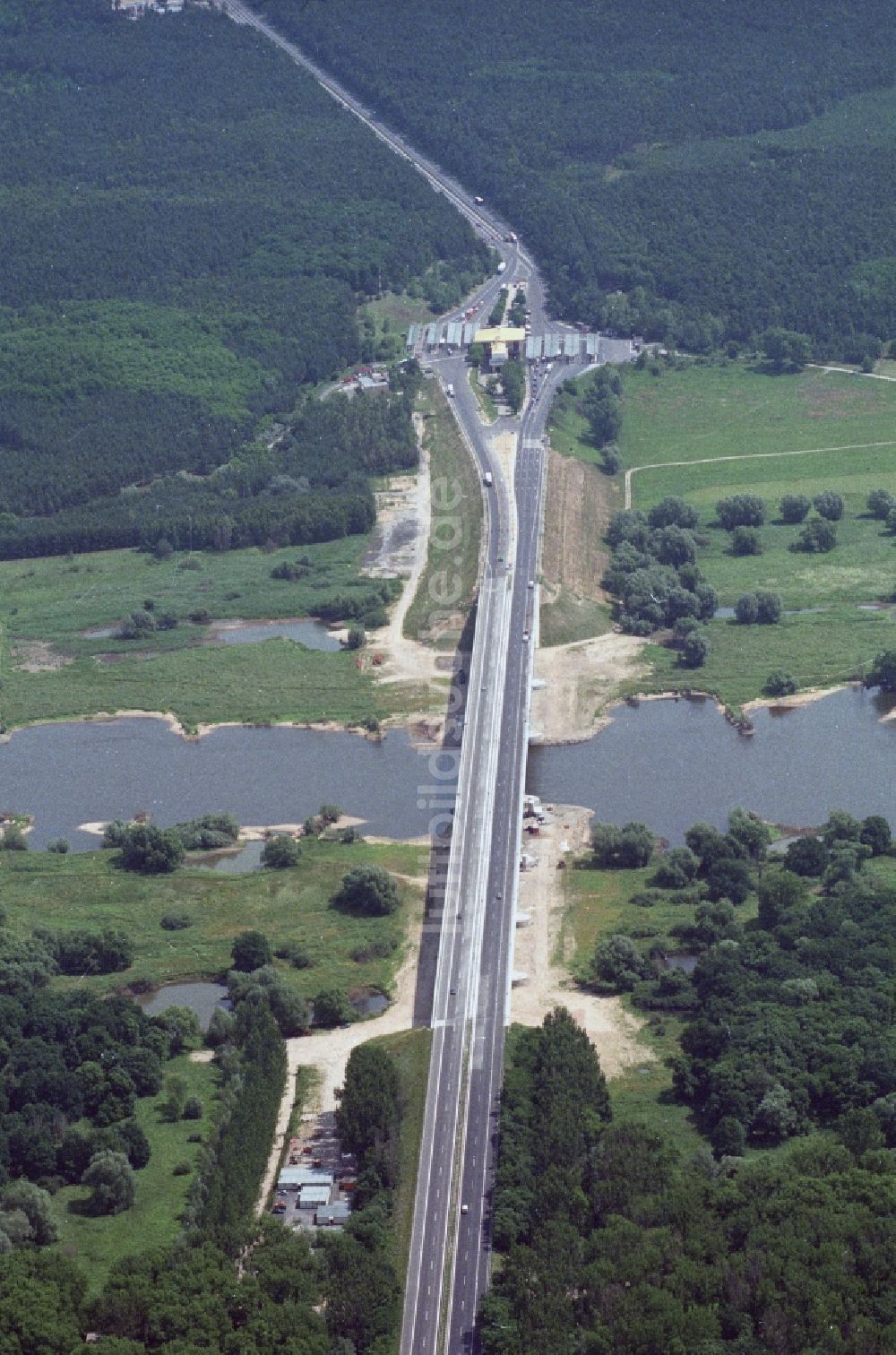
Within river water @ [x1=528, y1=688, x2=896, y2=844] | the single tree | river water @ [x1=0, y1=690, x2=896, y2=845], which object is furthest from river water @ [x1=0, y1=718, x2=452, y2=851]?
the single tree

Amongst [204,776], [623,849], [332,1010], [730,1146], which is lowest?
[730,1146]

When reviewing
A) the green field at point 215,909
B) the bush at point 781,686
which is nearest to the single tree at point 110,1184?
the green field at point 215,909

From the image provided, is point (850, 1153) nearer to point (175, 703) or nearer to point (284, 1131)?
point (284, 1131)

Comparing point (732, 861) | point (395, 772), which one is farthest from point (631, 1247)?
point (395, 772)

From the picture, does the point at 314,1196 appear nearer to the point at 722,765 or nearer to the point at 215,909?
the point at 215,909

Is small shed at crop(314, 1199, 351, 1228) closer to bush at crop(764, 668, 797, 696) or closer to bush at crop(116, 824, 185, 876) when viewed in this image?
bush at crop(116, 824, 185, 876)

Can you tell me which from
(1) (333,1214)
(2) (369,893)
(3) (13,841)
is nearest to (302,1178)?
(1) (333,1214)

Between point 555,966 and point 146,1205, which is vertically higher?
point 555,966
